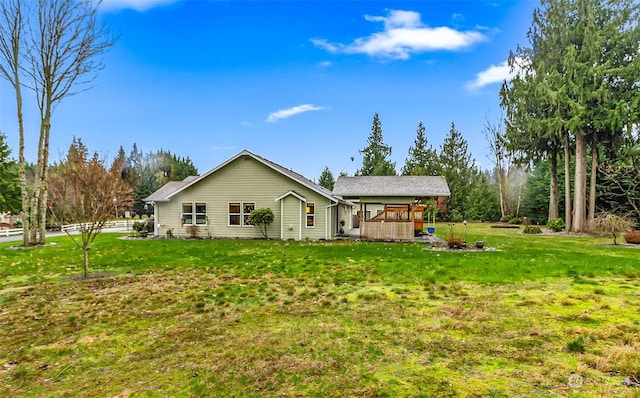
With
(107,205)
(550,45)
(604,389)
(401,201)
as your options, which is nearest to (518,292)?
(604,389)

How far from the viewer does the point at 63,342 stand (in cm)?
470

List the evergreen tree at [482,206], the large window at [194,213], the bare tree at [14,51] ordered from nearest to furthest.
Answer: the bare tree at [14,51] < the large window at [194,213] < the evergreen tree at [482,206]

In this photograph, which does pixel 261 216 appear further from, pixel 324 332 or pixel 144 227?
pixel 324 332

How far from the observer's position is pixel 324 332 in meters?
4.84

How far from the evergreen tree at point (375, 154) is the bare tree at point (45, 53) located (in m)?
33.3

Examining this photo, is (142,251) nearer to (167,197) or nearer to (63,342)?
(167,197)

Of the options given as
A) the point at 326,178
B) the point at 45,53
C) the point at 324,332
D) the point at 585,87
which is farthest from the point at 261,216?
the point at 326,178

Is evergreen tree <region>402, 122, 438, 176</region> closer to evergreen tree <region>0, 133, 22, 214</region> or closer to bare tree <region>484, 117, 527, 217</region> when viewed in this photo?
bare tree <region>484, 117, 527, 217</region>

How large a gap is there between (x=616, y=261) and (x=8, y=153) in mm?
42523

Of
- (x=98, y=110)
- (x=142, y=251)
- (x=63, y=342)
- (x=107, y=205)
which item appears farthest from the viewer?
(x=98, y=110)

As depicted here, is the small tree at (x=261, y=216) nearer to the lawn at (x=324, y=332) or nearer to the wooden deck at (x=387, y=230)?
the wooden deck at (x=387, y=230)

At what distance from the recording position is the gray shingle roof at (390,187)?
19.0 m

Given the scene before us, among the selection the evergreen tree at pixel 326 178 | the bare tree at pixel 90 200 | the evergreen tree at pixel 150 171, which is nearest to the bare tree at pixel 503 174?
the evergreen tree at pixel 326 178

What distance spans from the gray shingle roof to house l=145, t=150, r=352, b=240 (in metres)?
1.06
